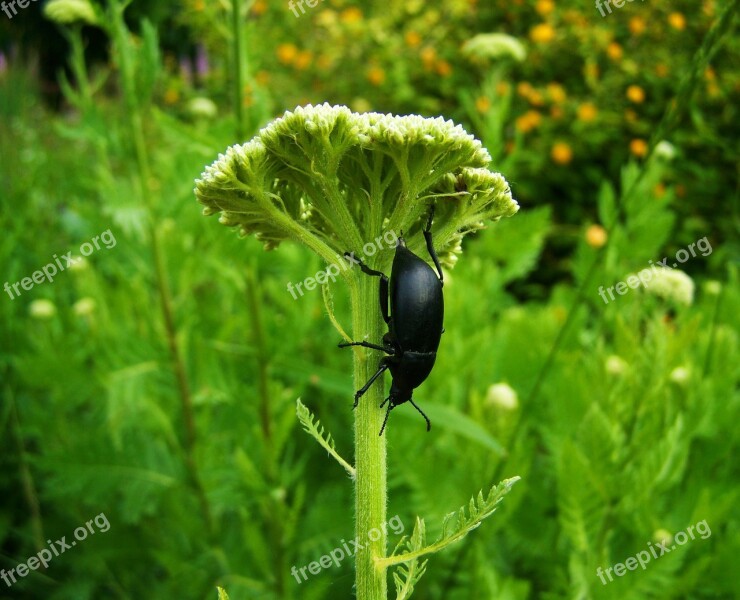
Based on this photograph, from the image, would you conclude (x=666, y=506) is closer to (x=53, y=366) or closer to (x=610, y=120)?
(x=53, y=366)

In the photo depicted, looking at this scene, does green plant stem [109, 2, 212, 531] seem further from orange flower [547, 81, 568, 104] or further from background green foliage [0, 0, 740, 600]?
orange flower [547, 81, 568, 104]

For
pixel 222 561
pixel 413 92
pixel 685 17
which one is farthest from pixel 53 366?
pixel 685 17

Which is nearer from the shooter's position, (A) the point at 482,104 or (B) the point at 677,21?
(A) the point at 482,104

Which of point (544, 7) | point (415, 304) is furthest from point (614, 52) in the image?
point (415, 304)

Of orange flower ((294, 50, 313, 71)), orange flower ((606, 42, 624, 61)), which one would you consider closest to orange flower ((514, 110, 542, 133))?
orange flower ((606, 42, 624, 61))

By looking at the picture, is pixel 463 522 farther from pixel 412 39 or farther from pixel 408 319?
pixel 412 39

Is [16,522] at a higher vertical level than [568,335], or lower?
higher

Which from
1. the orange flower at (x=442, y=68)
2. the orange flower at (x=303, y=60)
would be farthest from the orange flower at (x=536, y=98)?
the orange flower at (x=303, y=60)
